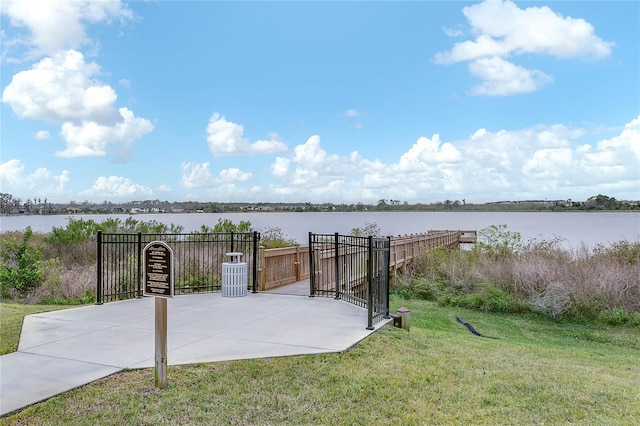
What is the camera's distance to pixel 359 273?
1273 centimetres

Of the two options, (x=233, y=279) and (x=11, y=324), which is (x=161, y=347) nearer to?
(x=11, y=324)

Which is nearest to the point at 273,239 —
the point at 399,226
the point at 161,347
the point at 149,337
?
the point at 149,337

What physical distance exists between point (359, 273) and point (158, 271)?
849 centimetres

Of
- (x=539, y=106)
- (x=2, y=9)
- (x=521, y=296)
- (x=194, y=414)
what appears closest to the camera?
(x=194, y=414)

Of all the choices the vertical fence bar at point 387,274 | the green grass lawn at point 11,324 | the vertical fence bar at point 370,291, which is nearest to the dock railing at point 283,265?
the vertical fence bar at point 387,274

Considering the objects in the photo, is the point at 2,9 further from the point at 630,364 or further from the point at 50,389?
the point at 630,364

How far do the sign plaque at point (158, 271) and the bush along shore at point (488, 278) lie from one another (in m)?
7.46

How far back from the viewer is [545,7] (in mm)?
18766

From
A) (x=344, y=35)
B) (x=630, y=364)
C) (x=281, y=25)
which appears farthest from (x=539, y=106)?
(x=630, y=364)

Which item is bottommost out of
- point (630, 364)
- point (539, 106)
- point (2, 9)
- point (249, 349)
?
point (630, 364)

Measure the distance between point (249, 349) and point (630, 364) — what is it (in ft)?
21.5

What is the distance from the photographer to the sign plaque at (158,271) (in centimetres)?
477

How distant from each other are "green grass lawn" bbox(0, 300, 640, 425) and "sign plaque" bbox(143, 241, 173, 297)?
99cm

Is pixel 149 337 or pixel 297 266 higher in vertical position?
pixel 297 266
